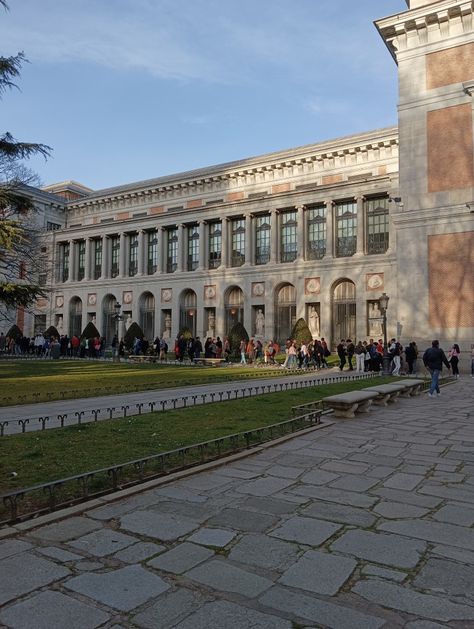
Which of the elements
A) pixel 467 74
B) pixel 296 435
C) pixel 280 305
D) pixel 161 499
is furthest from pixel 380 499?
pixel 280 305

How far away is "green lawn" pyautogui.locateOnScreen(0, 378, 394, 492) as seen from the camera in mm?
6215

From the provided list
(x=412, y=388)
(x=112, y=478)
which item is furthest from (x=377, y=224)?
(x=112, y=478)

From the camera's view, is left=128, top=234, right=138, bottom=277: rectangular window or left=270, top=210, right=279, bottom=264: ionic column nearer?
left=270, top=210, right=279, bottom=264: ionic column

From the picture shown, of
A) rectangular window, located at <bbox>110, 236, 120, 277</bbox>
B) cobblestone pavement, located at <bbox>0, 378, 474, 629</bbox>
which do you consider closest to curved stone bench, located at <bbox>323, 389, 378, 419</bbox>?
cobblestone pavement, located at <bbox>0, 378, 474, 629</bbox>

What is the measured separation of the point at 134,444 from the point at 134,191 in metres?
52.7

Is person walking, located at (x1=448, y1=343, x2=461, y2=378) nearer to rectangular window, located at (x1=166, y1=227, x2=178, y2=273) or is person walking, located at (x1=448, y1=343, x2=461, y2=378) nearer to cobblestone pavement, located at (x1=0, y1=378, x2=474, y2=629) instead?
cobblestone pavement, located at (x1=0, y1=378, x2=474, y2=629)

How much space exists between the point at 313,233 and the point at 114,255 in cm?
2323

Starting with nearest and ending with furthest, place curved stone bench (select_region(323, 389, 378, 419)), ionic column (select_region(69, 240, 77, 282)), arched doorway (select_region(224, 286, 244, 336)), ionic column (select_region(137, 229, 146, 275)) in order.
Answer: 1. curved stone bench (select_region(323, 389, 378, 419))
2. arched doorway (select_region(224, 286, 244, 336))
3. ionic column (select_region(137, 229, 146, 275))
4. ionic column (select_region(69, 240, 77, 282))

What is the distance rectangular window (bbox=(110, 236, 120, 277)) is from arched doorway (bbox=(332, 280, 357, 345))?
81.8 ft

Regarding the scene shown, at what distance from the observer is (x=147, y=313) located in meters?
53.7

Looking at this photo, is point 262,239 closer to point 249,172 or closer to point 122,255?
point 249,172

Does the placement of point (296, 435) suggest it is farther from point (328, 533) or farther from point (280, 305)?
point (280, 305)

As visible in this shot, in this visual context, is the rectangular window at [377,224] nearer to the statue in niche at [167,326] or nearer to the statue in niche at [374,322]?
the statue in niche at [374,322]

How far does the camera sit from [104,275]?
5647cm
